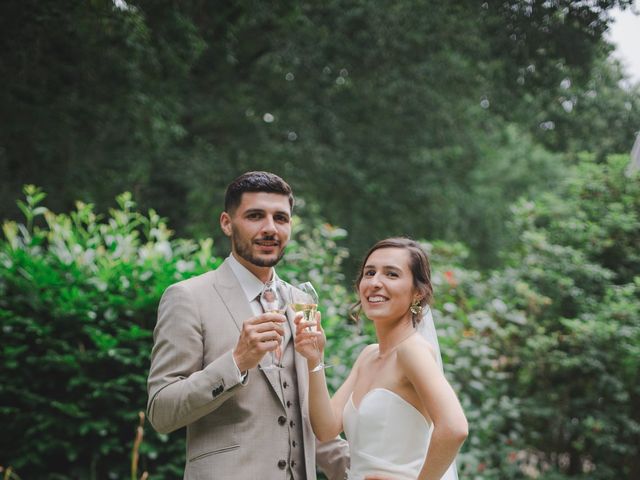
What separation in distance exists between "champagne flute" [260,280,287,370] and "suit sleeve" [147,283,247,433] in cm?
23

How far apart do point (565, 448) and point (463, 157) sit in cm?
994

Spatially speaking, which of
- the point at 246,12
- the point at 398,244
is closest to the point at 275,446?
the point at 398,244

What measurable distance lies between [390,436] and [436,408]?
0.36 meters

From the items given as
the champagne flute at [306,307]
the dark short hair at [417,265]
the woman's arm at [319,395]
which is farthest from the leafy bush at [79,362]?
the champagne flute at [306,307]

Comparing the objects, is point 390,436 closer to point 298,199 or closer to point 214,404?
point 214,404

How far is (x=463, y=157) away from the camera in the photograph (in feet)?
50.1

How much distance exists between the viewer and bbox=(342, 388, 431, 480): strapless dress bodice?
2.61 m

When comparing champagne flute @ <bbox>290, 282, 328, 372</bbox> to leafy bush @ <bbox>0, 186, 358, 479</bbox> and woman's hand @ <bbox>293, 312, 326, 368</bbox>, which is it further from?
leafy bush @ <bbox>0, 186, 358, 479</bbox>

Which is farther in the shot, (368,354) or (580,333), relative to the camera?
(580,333)

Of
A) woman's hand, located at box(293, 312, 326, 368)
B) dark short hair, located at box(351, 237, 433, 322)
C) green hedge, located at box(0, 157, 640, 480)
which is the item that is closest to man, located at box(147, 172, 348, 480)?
woman's hand, located at box(293, 312, 326, 368)

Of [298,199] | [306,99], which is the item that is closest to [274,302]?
[306,99]

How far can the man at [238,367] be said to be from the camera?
2.32m

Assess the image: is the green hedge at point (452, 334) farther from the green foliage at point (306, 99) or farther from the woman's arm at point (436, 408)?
the woman's arm at point (436, 408)

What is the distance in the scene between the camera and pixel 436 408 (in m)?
2.34
